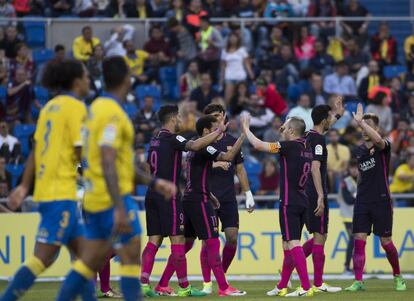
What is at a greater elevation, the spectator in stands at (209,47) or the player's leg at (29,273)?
the spectator in stands at (209,47)

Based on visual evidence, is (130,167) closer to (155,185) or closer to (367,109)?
(155,185)

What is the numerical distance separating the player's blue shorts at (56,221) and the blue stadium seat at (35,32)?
1626 centimetres

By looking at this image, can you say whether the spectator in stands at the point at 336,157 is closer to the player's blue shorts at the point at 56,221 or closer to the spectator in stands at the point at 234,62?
the spectator in stands at the point at 234,62

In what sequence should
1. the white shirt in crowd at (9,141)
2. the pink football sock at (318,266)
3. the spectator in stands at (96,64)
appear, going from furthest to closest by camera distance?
the spectator in stands at (96,64) < the white shirt in crowd at (9,141) < the pink football sock at (318,266)

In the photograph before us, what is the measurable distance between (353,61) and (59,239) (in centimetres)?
1695

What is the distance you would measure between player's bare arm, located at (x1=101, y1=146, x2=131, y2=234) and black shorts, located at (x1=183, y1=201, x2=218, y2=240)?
17.8ft

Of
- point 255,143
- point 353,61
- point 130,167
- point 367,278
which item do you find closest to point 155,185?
point 130,167

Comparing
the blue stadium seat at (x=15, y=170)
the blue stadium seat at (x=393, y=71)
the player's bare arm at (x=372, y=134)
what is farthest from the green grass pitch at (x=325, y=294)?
the blue stadium seat at (x=393, y=71)

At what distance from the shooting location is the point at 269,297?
14.0 metres

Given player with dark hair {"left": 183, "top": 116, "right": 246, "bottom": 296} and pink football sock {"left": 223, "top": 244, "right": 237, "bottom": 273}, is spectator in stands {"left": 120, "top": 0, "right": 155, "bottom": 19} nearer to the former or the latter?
pink football sock {"left": 223, "top": 244, "right": 237, "bottom": 273}

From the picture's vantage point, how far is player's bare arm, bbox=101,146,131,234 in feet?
29.0

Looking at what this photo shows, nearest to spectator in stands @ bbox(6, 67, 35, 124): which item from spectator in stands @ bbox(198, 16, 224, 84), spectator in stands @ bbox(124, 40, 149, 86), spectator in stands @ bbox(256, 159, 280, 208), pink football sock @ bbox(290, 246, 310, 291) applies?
spectator in stands @ bbox(124, 40, 149, 86)

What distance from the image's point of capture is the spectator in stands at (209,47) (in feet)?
81.4

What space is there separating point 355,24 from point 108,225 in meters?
18.3
